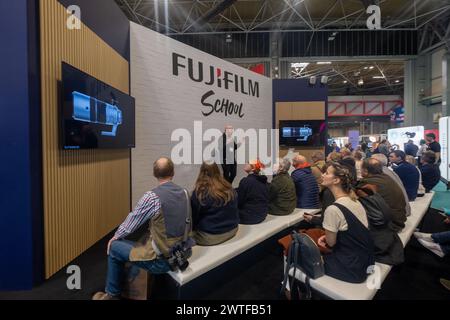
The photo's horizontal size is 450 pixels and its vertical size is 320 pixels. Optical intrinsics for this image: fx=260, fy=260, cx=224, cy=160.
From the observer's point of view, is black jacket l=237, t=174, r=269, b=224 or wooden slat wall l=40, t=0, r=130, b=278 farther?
black jacket l=237, t=174, r=269, b=224

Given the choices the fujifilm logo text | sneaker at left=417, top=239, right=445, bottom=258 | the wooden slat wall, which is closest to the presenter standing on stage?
the fujifilm logo text

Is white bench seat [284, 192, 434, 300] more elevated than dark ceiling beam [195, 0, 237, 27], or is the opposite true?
dark ceiling beam [195, 0, 237, 27]

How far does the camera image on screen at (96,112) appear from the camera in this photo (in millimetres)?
2324

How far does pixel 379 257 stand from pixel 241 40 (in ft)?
34.0

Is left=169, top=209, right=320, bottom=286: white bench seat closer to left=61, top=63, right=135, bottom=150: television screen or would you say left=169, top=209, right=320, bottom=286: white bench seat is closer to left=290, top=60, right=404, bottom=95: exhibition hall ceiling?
left=61, top=63, right=135, bottom=150: television screen

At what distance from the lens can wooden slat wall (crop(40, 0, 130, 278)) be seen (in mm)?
2137

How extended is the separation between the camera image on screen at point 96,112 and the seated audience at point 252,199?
162 cm

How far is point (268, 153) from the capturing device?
694 cm

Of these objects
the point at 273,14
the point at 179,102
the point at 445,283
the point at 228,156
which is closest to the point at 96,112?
the point at 179,102

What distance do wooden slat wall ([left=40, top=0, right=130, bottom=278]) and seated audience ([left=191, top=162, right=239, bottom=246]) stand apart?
1.20m

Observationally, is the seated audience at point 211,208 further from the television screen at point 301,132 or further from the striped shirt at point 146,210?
the television screen at point 301,132

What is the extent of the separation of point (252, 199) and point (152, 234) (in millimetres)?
1264
